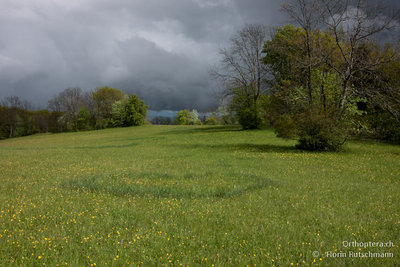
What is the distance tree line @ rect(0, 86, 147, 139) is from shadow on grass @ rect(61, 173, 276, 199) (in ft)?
225

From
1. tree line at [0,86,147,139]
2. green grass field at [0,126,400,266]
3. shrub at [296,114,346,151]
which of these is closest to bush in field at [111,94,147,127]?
tree line at [0,86,147,139]

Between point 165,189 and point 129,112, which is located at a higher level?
point 129,112

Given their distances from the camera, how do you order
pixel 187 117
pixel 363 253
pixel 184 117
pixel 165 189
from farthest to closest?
1. pixel 187 117
2. pixel 184 117
3. pixel 165 189
4. pixel 363 253

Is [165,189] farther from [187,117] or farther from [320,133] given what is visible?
[187,117]

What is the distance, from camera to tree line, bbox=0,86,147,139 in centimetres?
7738

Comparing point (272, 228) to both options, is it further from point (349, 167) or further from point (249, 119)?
point (249, 119)

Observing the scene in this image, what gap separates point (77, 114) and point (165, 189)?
84.2 meters

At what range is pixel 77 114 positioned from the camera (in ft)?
270

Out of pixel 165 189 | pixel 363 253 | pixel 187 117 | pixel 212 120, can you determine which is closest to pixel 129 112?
pixel 187 117

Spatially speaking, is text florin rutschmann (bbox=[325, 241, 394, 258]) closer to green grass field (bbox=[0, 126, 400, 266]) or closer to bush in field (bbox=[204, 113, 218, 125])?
green grass field (bbox=[0, 126, 400, 266])

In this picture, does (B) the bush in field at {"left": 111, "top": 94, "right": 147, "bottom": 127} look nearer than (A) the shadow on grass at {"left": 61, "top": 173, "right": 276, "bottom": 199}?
No

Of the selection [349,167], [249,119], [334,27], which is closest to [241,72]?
[249,119]

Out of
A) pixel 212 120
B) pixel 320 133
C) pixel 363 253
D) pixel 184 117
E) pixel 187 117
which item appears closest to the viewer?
pixel 363 253

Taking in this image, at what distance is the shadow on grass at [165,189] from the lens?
26.1ft
